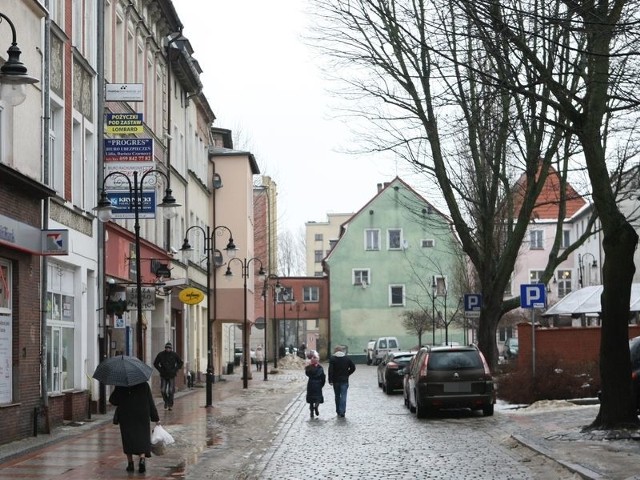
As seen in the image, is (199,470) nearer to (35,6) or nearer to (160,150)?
(35,6)

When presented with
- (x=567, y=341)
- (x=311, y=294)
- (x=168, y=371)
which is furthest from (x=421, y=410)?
(x=311, y=294)

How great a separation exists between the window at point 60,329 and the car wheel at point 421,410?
761 centimetres

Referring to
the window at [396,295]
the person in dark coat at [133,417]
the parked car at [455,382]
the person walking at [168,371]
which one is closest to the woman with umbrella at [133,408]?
the person in dark coat at [133,417]

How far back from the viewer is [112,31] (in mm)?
30469

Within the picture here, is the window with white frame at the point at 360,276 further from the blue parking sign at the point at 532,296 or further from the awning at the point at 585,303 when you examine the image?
the blue parking sign at the point at 532,296

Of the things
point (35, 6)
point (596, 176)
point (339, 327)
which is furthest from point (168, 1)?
point (339, 327)

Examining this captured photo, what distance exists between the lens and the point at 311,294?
9025 cm

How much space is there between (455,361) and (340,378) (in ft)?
10.2

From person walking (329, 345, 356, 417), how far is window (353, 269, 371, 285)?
59.9 m

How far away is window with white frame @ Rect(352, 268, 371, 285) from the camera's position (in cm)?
8750

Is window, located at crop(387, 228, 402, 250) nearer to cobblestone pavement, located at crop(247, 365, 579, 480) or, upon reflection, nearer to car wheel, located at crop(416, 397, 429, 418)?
cobblestone pavement, located at crop(247, 365, 579, 480)

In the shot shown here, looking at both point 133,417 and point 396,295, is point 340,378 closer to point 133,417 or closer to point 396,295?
point 133,417

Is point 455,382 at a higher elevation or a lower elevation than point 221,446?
higher

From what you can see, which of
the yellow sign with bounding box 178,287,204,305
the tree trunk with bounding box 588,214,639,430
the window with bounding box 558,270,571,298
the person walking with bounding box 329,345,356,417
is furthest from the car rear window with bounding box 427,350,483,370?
the window with bounding box 558,270,571,298
